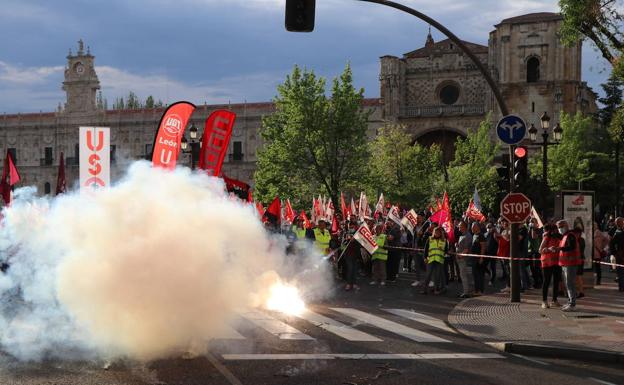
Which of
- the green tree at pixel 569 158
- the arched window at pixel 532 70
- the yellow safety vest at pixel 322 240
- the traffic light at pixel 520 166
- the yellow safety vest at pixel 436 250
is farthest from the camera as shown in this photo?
the arched window at pixel 532 70

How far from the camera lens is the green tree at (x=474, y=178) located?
52469mm

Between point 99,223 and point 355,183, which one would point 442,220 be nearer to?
point 99,223

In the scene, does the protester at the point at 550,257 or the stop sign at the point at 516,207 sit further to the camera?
the protester at the point at 550,257

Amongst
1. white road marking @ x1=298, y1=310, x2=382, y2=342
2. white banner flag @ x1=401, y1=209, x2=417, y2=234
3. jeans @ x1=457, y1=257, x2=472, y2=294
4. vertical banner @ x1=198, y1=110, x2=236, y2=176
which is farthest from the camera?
white banner flag @ x1=401, y1=209, x2=417, y2=234

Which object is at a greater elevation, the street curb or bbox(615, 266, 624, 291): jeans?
bbox(615, 266, 624, 291): jeans

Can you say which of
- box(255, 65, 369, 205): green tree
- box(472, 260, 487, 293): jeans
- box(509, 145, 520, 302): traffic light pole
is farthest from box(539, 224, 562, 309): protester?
box(255, 65, 369, 205): green tree

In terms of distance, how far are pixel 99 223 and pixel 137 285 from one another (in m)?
1.02

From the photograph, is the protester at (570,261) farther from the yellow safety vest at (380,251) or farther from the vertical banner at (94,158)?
the vertical banner at (94,158)

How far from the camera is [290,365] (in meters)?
10.8

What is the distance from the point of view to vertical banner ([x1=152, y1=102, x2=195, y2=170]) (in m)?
20.0

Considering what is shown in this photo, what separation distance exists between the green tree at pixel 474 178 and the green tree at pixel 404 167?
1.96m

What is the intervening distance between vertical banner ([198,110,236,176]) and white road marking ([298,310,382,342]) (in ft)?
22.9

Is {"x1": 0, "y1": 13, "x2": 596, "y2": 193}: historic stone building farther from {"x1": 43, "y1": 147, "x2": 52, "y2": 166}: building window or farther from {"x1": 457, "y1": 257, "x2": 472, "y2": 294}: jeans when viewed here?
{"x1": 457, "y1": 257, "x2": 472, "y2": 294}: jeans

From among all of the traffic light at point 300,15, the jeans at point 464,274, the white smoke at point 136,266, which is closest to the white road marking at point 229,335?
the white smoke at point 136,266
